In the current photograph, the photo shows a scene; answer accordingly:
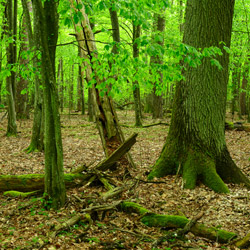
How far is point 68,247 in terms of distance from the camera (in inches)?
149

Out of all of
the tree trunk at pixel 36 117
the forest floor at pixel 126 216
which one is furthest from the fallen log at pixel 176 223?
the tree trunk at pixel 36 117

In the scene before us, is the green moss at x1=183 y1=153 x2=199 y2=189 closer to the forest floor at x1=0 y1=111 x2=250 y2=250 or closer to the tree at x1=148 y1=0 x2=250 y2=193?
the tree at x1=148 y1=0 x2=250 y2=193

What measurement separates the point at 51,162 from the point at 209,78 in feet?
14.6

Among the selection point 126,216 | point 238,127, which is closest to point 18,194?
point 126,216

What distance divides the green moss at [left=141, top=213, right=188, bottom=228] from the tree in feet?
5.87

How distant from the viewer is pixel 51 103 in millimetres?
4891

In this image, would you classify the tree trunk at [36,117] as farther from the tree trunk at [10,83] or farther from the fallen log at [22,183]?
the fallen log at [22,183]

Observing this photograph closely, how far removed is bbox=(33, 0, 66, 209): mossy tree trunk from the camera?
473 centimetres

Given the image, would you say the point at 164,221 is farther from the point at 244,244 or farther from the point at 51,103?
the point at 51,103

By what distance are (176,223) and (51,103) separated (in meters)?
3.24

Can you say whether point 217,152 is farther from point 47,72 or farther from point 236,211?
point 47,72

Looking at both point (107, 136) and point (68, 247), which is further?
point (107, 136)

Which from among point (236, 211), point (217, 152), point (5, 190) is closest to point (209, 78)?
point (217, 152)

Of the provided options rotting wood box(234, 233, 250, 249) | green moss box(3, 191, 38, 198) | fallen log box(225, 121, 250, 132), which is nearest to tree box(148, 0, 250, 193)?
rotting wood box(234, 233, 250, 249)
